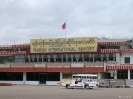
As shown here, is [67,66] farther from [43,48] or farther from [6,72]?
[6,72]

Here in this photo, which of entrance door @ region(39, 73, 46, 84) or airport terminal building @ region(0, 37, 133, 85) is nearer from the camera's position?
airport terminal building @ region(0, 37, 133, 85)

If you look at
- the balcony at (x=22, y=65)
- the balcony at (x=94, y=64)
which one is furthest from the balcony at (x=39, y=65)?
the balcony at (x=94, y=64)

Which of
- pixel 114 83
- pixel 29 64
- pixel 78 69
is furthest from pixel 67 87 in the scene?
pixel 29 64

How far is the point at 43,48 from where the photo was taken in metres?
67.3

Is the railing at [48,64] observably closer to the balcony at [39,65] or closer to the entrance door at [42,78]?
the balcony at [39,65]

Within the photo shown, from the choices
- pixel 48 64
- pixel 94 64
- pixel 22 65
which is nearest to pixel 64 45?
pixel 48 64

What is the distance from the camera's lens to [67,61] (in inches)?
2645

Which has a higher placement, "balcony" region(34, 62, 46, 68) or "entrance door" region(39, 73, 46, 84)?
"balcony" region(34, 62, 46, 68)

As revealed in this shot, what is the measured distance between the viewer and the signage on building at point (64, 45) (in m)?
64.7

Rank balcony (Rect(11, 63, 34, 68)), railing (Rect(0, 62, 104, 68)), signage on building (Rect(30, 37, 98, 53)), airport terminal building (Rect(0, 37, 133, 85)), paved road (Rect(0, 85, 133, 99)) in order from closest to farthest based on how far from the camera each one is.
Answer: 1. paved road (Rect(0, 85, 133, 99))
2. railing (Rect(0, 62, 104, 68))
3. airport terminal building (Rect(0, 37, 133, 85))
4. signage on building (Rect(30, 37, 98, 53))
5. balcony (Rect(11, 63, 34, 68))

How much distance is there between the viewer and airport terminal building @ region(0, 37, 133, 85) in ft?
207

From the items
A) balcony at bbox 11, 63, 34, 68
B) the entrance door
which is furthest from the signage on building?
the entrance door

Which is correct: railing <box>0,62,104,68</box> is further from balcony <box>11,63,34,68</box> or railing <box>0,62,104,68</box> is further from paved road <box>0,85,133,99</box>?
paved road <box>0,85,133,99</box>

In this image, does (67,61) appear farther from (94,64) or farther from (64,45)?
(94,64)
